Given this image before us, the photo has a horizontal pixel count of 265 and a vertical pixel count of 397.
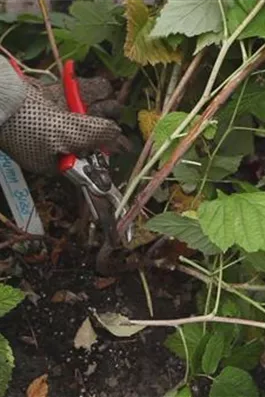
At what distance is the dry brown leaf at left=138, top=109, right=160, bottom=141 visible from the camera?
1.15m

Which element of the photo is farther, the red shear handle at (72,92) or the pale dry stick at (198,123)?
the red shear handle at (72,92)

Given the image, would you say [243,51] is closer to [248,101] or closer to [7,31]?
[248,101]

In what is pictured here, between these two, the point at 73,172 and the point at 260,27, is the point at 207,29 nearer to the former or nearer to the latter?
the point at 260,27

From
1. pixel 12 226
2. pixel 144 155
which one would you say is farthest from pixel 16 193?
pixel 144 155

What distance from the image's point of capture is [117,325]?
1099mm

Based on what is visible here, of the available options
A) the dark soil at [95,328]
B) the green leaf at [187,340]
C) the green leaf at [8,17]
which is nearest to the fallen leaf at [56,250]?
the dark soil at [95,328]

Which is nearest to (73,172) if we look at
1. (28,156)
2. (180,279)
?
(28,156)

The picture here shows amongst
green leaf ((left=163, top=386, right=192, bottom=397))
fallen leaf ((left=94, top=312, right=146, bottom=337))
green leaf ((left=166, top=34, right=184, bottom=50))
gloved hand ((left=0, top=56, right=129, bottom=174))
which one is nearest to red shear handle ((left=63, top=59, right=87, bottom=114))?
gloved hand ((left=0, top=56, right=129, bottom=174))

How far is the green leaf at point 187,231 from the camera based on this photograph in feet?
3.27

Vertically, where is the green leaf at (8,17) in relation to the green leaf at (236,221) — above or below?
above

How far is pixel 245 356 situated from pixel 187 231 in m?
0.16

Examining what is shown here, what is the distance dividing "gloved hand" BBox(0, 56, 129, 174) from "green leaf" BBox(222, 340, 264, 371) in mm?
294

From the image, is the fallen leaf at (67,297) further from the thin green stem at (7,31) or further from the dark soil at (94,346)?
the thin green stem at (7,31)

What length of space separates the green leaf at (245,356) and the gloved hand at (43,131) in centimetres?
29
